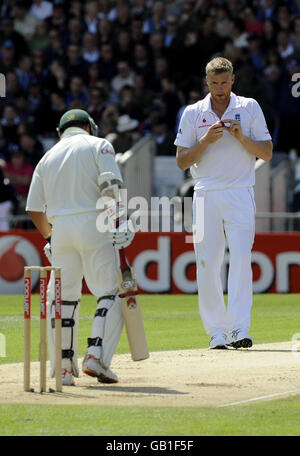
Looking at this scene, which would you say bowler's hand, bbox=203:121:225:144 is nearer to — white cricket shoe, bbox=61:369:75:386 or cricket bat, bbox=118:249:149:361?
cricket bat, bbox=118:249:149:361

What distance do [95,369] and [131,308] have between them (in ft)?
1.76

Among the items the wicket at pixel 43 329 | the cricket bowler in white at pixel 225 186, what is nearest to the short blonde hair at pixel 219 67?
the cricket bowler in white at pixel 225 186

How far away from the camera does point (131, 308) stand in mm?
8523

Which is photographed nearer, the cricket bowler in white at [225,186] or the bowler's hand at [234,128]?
the bowler's hand at [234,128]

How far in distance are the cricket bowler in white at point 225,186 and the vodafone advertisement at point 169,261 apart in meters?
7.63

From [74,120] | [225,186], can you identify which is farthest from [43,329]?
[225,186]

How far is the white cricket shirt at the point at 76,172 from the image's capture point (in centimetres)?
870

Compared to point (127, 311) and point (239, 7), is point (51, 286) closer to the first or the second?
point (127, 311)

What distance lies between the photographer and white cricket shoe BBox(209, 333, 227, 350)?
10688 millimetres

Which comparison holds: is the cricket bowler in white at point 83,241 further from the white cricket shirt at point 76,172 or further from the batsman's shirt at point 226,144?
the batsman's shirt at point 226,144

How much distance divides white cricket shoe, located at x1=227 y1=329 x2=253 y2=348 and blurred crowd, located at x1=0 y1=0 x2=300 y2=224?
934 centimetres

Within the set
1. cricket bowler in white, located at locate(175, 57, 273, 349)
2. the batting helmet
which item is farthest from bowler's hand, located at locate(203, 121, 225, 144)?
the batting helmet

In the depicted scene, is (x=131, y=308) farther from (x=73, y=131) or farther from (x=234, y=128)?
(x=234, y=128)

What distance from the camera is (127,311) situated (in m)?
8.53
